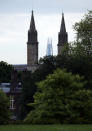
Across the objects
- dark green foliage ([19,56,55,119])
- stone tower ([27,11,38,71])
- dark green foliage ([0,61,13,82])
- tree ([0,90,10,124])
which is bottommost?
tree ([0,90,10,124])

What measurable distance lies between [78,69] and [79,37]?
13.6 m

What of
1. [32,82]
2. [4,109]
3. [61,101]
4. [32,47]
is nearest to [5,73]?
[32,47]

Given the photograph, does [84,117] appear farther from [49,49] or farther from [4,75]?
[49,49]

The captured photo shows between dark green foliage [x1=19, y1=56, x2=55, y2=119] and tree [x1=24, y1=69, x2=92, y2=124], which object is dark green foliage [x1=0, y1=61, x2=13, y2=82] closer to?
dark green foliage [x1=19, y1=56, x2=55, y2=119]

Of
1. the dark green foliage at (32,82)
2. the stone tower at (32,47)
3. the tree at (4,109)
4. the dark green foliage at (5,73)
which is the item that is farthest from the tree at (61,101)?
the stone tower at (32,47)

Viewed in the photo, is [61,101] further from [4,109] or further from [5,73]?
[5,73]

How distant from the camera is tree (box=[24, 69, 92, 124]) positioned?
42638 mm

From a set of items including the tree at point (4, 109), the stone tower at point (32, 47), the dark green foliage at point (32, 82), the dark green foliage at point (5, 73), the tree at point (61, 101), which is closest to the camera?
the tree at point (61, 101)

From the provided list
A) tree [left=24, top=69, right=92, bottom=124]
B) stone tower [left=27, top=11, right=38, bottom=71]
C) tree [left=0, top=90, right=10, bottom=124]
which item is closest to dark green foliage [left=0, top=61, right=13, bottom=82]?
stone tower [left=27, top=11, right=38, bottom=71]

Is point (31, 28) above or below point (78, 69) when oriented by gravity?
above

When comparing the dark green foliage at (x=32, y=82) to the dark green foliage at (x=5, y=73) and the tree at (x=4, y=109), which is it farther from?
the dark green foliage at (x=5, y=73)

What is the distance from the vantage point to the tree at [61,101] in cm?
4264
